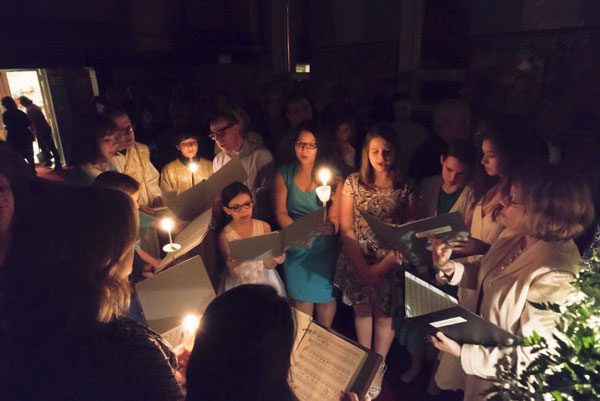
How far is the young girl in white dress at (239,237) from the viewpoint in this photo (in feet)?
8.39

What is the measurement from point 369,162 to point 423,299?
1129mm

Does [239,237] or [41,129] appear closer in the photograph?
[239,237]

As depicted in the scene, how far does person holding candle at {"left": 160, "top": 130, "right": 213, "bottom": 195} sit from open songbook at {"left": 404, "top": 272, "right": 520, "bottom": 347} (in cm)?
211

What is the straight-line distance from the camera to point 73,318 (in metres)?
1.13

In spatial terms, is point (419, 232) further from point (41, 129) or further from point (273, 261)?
point (41, 129)

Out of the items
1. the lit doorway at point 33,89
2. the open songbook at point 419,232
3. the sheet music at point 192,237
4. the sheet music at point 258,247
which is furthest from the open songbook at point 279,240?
the lit doorway at point 33,89

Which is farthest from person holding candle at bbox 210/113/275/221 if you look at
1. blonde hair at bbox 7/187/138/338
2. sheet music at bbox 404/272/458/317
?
blonde hair at bbox 7/187/138/338

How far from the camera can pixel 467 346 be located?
1.64 m

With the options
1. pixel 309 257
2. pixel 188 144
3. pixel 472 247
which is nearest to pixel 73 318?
pixel 309 257

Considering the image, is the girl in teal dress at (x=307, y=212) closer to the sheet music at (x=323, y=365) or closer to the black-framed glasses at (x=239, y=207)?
the black-framed glasses at (x=239, y=207)

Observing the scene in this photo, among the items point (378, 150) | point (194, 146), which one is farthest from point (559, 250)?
point (194, 146)

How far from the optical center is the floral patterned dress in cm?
259

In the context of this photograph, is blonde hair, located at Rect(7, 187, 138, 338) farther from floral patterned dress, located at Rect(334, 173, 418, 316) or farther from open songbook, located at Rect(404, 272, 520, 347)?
floral patterned dress, located at Rect(334, 173, 418, 316)

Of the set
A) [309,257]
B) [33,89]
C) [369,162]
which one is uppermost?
[33,89]
